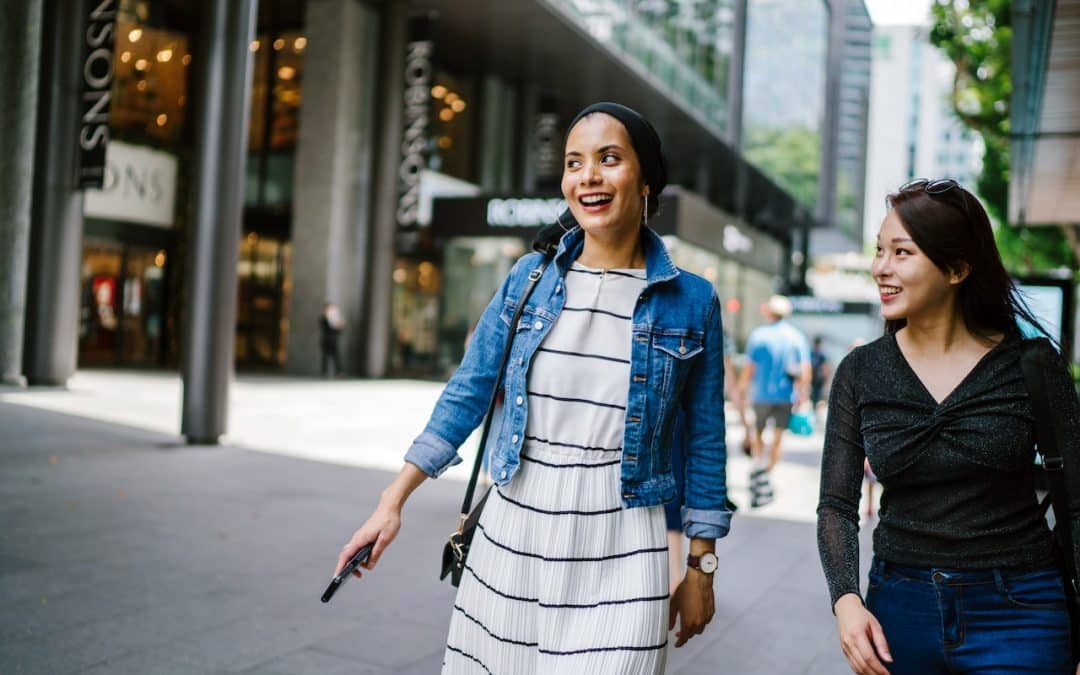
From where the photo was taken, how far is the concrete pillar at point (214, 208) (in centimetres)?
1138

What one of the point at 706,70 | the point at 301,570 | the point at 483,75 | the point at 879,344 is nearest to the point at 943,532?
the point at 879,344

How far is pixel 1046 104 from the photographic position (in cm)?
1128

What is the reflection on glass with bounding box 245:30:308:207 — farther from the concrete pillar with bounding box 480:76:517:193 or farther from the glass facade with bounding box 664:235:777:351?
the glass facade with bounding box 664:235:777:351

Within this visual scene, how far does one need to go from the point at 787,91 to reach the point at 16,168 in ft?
129

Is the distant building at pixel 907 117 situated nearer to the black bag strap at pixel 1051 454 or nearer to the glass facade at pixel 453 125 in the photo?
the glass facade at pixel 453 125

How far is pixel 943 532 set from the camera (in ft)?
6.89

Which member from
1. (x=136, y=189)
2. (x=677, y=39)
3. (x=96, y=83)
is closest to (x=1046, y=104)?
(x=96, y=83)

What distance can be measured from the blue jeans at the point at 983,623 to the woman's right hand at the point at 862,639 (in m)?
0.06

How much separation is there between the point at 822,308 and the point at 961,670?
31380mm

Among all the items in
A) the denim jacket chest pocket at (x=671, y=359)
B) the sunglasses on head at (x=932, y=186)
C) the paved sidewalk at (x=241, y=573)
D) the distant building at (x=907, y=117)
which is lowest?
the paved sidewalk at (x=241, y=573)

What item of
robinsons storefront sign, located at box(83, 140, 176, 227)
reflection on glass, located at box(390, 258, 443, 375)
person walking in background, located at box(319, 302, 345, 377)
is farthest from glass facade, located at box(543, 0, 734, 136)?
robinsons storefront sign, located at box(83, 140, 176, 227)

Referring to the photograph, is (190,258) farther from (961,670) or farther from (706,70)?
(706,70)

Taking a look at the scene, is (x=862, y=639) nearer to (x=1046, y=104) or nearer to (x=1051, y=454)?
(x=1051, y=454)

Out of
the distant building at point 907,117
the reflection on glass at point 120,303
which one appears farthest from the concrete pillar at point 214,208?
the distant building at point 907,117
